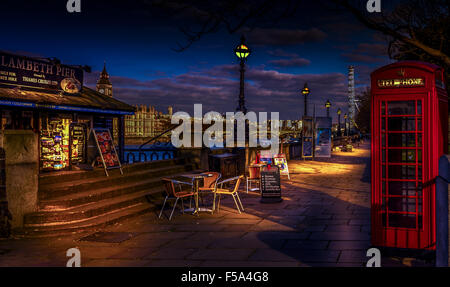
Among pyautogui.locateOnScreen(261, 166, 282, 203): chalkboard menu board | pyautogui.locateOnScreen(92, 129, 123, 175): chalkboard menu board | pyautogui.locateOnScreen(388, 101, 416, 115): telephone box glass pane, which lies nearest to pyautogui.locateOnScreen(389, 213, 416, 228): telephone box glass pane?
pyautogui.locateOnScreen(388, 101, 416, 115): telephone box glass pane

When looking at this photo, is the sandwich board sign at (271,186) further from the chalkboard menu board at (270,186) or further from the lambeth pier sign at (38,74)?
the lambeth pier sign at (38,74)

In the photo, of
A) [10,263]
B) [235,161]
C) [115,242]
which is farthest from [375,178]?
[235,161]

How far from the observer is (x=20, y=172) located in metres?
8.45

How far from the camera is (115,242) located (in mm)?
7477

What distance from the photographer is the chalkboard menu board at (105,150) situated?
1177 cm

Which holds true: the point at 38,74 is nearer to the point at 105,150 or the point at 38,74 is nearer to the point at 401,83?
the point at 105,150

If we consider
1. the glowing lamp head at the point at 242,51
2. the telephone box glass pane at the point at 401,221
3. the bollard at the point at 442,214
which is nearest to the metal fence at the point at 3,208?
the telephone box glass pane at the point at 401,221

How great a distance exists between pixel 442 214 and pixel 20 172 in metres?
7.83

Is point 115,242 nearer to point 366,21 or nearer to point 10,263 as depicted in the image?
point 10,263

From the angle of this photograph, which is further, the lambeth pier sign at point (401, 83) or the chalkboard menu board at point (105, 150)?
the chalkboard menu board at point (105, 150)

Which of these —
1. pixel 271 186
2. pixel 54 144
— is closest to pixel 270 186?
pixel 271 186

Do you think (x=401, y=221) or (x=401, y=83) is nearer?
(x=401, y=83)

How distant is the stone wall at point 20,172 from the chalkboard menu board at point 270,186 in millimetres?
6019
